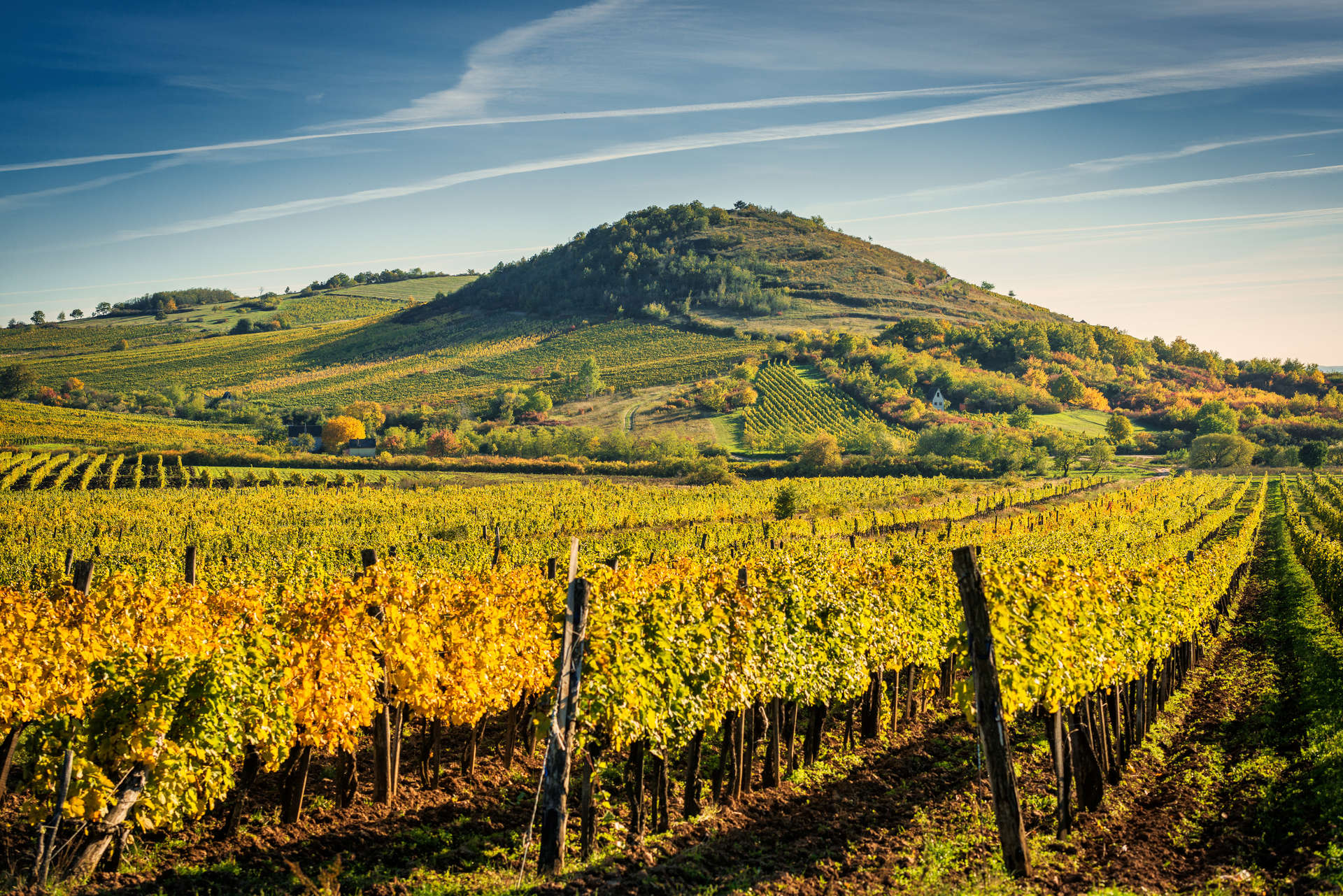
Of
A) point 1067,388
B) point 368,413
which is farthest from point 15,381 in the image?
point 1067,388

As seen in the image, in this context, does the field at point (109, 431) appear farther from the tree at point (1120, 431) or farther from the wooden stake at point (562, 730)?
the tree at point (1120, 431)

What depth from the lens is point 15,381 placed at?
12512 cm

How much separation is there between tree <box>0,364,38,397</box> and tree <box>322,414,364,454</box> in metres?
52.9

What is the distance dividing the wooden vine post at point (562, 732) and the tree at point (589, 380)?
125 metres

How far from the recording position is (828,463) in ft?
286

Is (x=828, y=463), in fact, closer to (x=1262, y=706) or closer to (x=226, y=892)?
(x=1262, y=706)

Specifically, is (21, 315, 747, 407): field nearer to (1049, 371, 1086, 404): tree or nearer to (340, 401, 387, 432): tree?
(340, 401, 387, 432): tree

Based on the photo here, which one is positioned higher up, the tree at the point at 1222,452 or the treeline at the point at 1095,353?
the treeline at the point at 1095,353

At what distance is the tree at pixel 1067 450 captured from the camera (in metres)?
98.9

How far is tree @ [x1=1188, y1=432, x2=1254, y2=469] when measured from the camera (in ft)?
356

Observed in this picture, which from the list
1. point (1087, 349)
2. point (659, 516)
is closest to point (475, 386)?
point (659, 516)

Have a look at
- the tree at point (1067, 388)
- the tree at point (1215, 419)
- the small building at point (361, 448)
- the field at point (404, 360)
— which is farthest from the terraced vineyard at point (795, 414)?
the tree at point (1215, 419)

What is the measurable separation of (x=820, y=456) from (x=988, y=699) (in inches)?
3181

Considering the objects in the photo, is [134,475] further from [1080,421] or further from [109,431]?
[1080,421]
